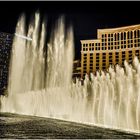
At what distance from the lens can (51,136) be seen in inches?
539

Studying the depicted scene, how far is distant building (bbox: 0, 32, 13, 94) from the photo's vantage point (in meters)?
65.3

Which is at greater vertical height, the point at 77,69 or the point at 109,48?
the point at 109,48

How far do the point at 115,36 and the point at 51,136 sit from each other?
58.3 metres

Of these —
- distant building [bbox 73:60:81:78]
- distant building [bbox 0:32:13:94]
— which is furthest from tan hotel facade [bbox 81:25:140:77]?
distant building [bbox 0:32:13:94]

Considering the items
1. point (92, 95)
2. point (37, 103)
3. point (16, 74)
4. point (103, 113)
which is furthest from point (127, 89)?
point (16, 74)

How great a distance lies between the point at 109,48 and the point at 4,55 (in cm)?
2564

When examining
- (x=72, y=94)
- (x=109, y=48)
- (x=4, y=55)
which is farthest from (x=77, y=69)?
(x=72, y=94)

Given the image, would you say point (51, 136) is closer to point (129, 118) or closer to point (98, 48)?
point (129, 118)

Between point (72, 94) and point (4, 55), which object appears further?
point (4, 55)

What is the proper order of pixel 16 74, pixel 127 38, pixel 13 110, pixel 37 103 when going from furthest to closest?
pixel 127 38 → pixel 16 74 → pixel 13 110 → pixel 37 103

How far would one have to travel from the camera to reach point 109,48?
7038 centimetres

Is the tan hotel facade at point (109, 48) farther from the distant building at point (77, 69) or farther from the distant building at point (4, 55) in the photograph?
the distant building at point (4, 55)

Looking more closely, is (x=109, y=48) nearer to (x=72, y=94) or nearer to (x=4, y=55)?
(x=4, y=55)

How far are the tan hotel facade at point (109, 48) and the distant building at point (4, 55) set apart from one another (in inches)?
700
